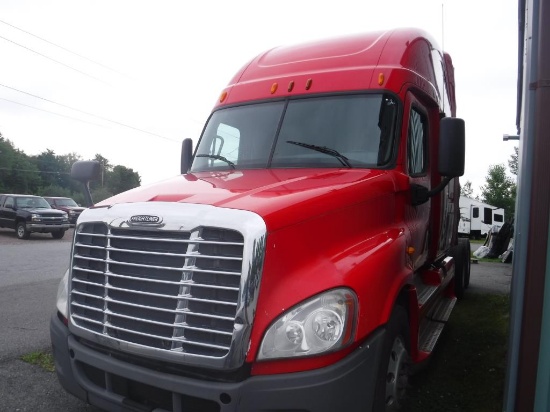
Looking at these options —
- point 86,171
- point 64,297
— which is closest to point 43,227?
point 86,171

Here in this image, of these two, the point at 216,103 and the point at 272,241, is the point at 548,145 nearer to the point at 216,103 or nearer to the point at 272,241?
the point at 272,241

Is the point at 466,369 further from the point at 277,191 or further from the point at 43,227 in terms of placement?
the point at 43,227

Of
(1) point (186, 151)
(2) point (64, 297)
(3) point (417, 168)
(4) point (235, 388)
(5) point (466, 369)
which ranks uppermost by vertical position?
(1) point (186, 151)

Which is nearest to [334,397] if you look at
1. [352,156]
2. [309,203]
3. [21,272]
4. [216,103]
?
[309,203]

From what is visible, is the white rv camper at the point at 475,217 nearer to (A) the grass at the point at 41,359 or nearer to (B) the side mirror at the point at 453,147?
(B) the side mirror at the point at 453,147

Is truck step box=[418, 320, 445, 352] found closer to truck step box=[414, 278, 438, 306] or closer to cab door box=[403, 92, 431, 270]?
truck step box=[414, 278, 438, 306]

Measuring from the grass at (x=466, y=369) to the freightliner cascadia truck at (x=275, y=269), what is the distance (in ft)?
1.55

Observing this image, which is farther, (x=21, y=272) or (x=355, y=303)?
(x=21, y=272)

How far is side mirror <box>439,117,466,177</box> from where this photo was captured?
3.49 metres

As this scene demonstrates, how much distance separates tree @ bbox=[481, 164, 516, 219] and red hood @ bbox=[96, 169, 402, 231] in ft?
261

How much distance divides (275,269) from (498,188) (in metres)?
85.7

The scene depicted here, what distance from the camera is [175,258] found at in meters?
2.55

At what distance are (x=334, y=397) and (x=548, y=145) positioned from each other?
64.2 inches

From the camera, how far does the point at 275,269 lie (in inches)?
97.0
